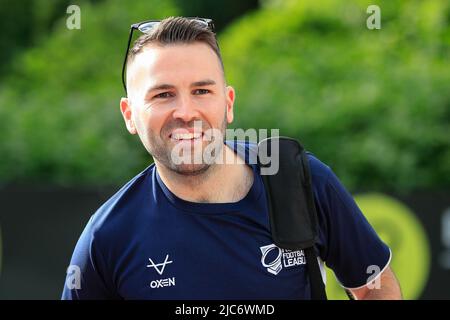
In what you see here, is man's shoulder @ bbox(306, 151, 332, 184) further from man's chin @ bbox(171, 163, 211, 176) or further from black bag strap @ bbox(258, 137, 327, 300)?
man's chin @ bbox(171, 163, 211, 176)

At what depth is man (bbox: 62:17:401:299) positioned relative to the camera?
3027 millimetres

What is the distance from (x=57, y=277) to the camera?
8.03 m

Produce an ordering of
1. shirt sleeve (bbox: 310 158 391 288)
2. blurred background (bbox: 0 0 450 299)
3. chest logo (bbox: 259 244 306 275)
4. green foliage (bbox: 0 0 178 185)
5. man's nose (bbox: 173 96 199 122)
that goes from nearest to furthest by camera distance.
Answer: man's nose (bbox: 173 96 199 122), chest logo (bbox: 259 244 306 275), shirt sleeve (bbox: 310 158 391 288), blurred background (bbox: 0 0 450 299), green foliage (bbox: 0 0 178 185)

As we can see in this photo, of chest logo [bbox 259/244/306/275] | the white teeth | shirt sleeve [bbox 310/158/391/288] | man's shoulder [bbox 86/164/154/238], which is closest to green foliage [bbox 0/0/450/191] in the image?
shirt sleeve [bbox 310/158/391/288]

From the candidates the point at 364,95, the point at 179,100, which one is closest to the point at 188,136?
the point at 179,100

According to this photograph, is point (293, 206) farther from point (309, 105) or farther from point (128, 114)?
point (309, 105)

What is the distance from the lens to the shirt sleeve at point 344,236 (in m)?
3.19

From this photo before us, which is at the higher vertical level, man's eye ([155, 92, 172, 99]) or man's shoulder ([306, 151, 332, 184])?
man's eye ([155, 92, 172, 99])

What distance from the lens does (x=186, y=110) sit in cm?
297

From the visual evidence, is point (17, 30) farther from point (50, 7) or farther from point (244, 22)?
point (244, 22)

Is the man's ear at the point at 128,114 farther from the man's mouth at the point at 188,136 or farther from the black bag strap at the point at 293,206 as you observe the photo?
the black bag strap at the point at 293,206

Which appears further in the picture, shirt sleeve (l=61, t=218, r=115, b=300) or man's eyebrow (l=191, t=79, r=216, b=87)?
shirt sleeve (l=61, t=218, r=115, b=300)

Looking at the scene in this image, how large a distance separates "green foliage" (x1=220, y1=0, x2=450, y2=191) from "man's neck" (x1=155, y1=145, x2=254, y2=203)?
525cm

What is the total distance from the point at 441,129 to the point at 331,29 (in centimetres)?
400
